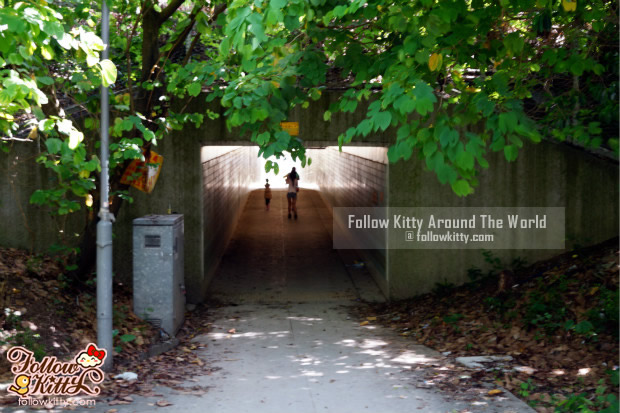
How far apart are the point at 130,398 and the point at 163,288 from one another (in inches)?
112

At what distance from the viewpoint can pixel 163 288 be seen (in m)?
9.77

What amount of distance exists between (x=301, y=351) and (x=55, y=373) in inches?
128

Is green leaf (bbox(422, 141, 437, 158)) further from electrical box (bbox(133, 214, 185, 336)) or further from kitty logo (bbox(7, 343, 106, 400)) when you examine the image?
electrical box (bbox(133, 214, 185, 336))

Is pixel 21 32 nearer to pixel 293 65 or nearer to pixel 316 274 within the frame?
pixel 293 65

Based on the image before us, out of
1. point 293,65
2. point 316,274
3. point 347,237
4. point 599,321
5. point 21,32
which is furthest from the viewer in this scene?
point 347,237

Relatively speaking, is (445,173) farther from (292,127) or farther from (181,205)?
(181,205)

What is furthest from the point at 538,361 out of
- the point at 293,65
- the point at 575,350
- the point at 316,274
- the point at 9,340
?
the point at 316,274

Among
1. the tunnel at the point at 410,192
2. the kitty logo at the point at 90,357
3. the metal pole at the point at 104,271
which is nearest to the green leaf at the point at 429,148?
the metal pole at the point at 104,271

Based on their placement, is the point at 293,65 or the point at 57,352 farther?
the point at 57,352

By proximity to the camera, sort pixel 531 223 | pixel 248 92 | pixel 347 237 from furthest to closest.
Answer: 1. pixel 347 237
2. pixel 531 223
3. pixel 248 92

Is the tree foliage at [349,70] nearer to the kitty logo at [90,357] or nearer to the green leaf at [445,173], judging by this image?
the green leaf at [445,173]

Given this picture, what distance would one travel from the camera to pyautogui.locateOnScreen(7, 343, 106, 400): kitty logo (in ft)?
22.9

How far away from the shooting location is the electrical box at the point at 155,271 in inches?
382

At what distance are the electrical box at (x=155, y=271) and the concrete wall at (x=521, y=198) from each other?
4137 mm
